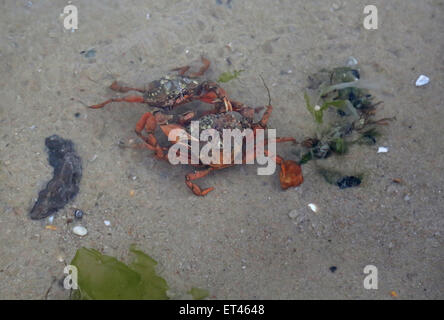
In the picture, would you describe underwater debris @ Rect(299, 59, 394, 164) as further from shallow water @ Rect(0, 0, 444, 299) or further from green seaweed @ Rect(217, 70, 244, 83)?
green seaweed @ Rect(217, 70, 244, 83)

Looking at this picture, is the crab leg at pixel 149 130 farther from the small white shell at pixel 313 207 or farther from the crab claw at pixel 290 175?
the small white shell at pixel 313 207

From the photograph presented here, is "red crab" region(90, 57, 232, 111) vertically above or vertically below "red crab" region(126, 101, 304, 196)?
above

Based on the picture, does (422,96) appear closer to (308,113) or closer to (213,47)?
(308,113)

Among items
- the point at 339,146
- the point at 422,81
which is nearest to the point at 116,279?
the point at 339,146

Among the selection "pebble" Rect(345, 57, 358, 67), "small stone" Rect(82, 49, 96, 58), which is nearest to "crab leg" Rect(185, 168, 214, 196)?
"small stone" Rect(82, 49, 96, 58)

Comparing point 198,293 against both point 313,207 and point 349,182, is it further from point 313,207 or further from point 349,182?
point 349,182
